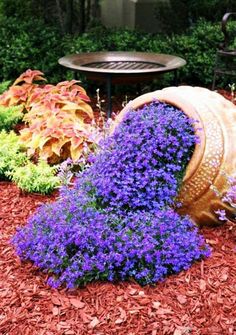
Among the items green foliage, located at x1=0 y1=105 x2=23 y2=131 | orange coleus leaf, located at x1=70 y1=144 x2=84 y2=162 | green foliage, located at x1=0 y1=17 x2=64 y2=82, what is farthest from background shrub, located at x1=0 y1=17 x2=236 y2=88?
orange coleus leaf, located at x1=70 y1=144 x2=84 y2=162

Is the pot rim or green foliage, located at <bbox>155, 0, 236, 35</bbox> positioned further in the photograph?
green foliage, located at <bbox>155, 0, 236, 35</bbox>

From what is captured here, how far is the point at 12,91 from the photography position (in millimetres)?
5863

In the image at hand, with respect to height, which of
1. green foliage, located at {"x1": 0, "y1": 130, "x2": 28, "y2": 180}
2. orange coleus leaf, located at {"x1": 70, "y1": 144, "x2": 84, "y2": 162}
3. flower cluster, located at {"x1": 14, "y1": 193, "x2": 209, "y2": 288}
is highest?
flower cluster, located at {"x1": 14, "y1": 193, "x2": 209, "y2": 288}

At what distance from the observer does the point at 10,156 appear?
4465 millimetres

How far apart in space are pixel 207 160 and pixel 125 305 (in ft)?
3.72

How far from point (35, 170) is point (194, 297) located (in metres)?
1.86

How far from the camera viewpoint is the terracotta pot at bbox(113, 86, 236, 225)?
334cm

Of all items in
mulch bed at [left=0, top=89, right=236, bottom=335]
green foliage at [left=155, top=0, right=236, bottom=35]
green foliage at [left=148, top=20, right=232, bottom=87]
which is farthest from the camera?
green foliage at [left=155, top=0, right=236, bottom=35]

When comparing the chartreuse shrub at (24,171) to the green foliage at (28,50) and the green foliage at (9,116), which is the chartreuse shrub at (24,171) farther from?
the green foliage at (28,50)

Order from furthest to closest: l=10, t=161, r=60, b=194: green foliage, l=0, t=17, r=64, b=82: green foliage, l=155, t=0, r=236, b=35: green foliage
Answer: l=155, t=0, r=236, b=35: green foliage < l=0, t=17, r=64, b=82: green foliage < l=10, t=161, r=60, b=194: green foliage

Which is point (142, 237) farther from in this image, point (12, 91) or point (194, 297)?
point (12, 91)

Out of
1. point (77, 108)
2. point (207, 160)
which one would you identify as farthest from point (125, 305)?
point (77, 108)

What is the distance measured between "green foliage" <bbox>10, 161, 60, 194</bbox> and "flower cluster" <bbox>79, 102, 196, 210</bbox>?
0.71 meters

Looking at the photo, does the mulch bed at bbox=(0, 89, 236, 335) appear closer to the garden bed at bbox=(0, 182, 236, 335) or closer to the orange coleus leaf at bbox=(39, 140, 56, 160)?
the garden bed at bbox=(0, 182, 236, 335)
